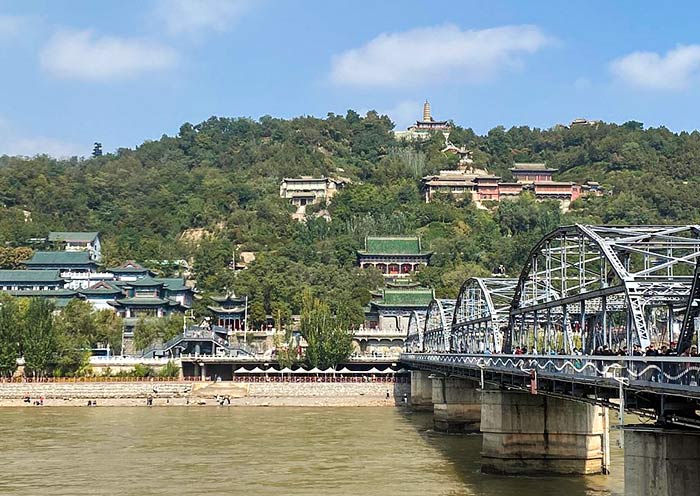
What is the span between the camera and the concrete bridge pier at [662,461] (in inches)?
958

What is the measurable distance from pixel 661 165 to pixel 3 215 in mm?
115255

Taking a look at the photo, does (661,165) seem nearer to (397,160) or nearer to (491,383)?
(397,160)

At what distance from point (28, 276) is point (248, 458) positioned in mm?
85082

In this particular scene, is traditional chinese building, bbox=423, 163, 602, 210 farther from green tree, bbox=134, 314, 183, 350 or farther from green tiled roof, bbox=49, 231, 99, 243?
green tree, bbox=134, 314, 183, 350

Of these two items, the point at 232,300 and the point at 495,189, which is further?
the point at 495,189

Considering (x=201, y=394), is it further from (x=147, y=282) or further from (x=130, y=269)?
(x=130, y=269)

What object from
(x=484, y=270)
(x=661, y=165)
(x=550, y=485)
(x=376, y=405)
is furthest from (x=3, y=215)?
(x=550, y=485)

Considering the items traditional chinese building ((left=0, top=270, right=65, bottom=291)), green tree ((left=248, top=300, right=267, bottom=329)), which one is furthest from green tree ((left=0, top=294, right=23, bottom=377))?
traditional chinese building ((left=0, top=270, right=65, bottom=291))

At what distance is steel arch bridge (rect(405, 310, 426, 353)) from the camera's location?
102m

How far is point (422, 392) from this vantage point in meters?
82.2

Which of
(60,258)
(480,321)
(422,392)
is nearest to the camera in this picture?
(480,321)

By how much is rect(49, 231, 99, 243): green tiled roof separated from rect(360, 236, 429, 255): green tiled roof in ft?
138

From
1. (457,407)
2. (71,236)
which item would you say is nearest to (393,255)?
(71,236)

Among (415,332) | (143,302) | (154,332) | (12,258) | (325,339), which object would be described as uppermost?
(12,258)
